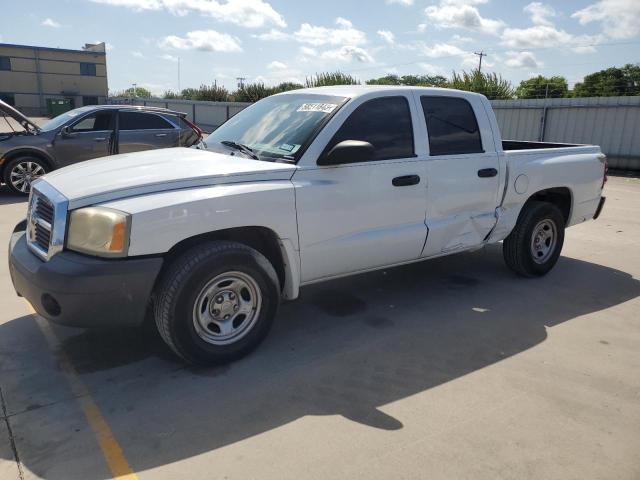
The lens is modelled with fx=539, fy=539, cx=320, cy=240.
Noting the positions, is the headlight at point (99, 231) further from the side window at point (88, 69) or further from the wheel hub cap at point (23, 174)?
the side window at point (88, 69)

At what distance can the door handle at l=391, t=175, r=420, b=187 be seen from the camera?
13.9 ft

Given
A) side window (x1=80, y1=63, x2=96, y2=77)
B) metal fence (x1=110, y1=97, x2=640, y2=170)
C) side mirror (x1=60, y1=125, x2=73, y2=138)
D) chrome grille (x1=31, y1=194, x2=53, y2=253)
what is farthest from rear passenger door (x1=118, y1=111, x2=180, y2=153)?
side window (x1=80, y1=63, x2=96, y2=77)

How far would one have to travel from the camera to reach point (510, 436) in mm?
2939

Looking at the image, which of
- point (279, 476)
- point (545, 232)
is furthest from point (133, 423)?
point (545, 232)

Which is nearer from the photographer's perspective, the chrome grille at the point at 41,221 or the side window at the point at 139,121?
the chrome grille at the point at 41,221

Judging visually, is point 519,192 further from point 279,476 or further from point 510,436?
point 279,476

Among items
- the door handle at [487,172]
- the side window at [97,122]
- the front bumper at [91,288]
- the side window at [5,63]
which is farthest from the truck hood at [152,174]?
the side window at [5,63]

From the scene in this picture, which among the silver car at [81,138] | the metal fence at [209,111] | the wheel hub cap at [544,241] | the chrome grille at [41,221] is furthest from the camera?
the metal fence at [209,111]

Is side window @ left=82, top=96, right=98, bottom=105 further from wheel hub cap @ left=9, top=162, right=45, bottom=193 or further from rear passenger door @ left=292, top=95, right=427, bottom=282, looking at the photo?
rear passenger door @ left=292, top=95, right=427, bottom=282

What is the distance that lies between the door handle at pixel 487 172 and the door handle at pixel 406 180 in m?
0.80

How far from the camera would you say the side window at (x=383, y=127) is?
13.6 ft

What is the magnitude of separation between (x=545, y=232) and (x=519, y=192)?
781 millimetres

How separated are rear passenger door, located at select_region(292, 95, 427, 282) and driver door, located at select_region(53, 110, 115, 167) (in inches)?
280

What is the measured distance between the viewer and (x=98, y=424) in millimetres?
2977
